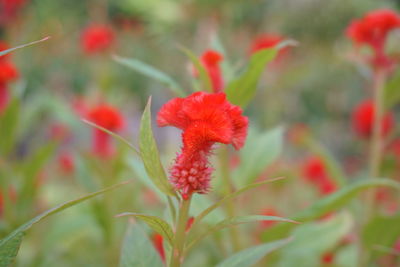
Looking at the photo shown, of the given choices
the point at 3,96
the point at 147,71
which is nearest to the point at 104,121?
the point at 3,96

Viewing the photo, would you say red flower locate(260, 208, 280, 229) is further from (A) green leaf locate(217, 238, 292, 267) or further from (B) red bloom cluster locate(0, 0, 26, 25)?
(B) red bloom cluster locate(0, 0, 26, 25)

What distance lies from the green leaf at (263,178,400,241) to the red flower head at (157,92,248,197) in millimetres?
223

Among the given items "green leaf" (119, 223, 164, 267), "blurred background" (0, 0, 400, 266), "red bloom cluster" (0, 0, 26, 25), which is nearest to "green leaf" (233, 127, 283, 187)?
"green leaf" (119, 223, 164, 267)

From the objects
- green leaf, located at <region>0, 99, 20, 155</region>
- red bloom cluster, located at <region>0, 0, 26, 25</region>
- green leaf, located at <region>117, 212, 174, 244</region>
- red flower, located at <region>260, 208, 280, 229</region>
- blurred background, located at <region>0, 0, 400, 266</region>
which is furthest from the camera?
red bloom cluster, located at <region>0, 0, 26, 25</region>

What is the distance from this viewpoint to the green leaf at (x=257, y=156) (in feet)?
2.53

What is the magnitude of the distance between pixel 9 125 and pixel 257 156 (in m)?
0.40

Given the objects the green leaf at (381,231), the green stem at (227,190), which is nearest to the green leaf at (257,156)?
the green stem at (227,190)

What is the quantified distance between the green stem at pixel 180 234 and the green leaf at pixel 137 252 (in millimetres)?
41

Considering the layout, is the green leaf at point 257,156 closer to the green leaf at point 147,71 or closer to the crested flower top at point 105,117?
the green leaf at point 147,71

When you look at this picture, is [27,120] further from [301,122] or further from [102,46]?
[301,122]

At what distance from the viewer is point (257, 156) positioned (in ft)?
2.61

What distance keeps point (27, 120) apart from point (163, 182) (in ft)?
2.10

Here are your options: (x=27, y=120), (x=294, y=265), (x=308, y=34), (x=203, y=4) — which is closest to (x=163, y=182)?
(x=294, y=265)

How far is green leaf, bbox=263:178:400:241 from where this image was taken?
1.98ft
